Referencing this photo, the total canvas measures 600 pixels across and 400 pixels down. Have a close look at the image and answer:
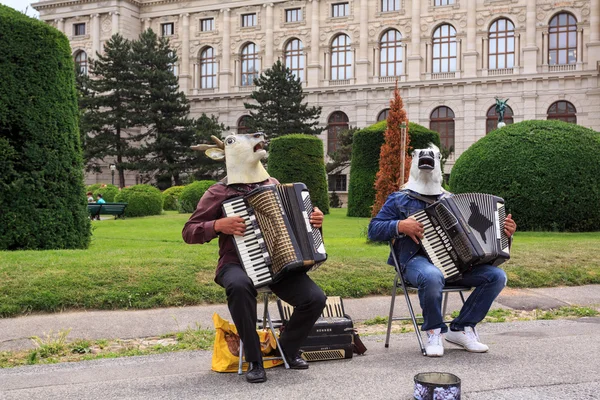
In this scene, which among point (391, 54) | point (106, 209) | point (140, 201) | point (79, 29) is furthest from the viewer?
point (79, 29)

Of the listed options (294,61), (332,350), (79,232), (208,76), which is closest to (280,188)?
(332,350)

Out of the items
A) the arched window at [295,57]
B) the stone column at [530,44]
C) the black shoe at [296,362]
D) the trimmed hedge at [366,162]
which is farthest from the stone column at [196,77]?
the black shoe at [296,362]

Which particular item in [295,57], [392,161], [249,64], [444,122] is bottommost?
[392,161]

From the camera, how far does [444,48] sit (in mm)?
48219

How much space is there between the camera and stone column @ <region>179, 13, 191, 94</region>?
181ft

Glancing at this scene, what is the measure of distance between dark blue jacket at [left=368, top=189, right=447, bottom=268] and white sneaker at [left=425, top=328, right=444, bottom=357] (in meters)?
0.63

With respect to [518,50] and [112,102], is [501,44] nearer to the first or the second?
[518,50]

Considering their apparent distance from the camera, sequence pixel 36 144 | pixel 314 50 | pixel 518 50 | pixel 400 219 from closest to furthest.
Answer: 1. pixel 400 219
2. pixel 36 144
3. pixel 518 50
4. pixel 314 50

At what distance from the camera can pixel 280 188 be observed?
185 inches

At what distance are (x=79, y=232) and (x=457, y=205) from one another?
7640 mm

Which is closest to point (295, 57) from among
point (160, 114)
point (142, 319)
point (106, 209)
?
point (160, 114)

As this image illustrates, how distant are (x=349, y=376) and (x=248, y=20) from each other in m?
51.9

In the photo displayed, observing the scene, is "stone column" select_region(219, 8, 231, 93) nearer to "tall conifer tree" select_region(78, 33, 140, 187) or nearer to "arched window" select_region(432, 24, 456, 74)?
"tall conifer tree" select_region(78, 33, 140, 187)

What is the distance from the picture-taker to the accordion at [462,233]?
17.2ft
